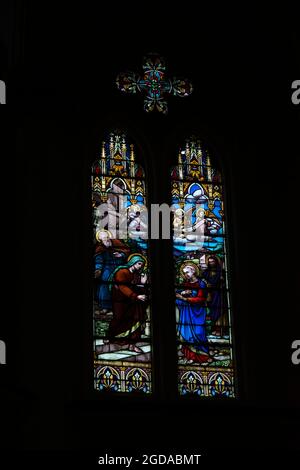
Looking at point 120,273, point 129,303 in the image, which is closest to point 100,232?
point 120,273

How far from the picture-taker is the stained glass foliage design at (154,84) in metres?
14.1

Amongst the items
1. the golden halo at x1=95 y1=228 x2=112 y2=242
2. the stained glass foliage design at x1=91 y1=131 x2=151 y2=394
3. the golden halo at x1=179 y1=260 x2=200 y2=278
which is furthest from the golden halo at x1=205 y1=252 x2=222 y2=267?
the golden halo at x1=95 y1=228 x2=112 y2=242

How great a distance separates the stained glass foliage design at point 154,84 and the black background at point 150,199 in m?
0.09

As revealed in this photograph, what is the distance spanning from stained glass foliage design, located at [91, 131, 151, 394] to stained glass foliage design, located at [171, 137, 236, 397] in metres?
0.38

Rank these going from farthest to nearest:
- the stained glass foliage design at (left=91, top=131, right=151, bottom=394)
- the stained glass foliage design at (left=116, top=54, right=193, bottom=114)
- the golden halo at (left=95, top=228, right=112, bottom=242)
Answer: the stained glass foliage design at (left=116, top=54, right=193, bottom=114) < the golden halo at (left=95, top=228, right=112, bottom=242) < the stained glass foliage design at (left=91, top=131, right=151, bottom=394)

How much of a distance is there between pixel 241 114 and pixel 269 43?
2.90ft

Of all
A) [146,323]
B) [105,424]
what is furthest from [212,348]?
[105,424]

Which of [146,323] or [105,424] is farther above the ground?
[146,323]

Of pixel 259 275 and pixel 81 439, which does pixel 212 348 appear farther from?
pixel 81 439

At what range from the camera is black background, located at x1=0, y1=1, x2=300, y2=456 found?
12062 mm

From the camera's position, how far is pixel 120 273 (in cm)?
1315

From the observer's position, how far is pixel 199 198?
1382 centimetres

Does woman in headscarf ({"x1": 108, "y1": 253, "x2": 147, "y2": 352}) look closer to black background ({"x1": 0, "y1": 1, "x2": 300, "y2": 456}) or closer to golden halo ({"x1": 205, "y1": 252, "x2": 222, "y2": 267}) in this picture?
black background ({"x1": 0, "y1": 1, "x2": 300, "y2": 456})

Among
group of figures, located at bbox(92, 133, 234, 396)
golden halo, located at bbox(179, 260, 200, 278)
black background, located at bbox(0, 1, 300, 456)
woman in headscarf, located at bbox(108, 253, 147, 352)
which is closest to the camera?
black background, located at bbox(0, 1, 300, 456)
